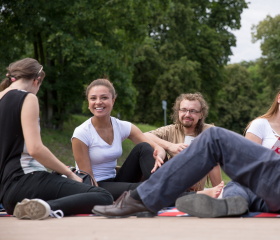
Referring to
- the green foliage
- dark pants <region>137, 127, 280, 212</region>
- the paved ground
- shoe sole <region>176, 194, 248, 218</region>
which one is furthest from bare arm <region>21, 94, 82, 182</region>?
the green foliage

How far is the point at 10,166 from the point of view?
4492 millimetres

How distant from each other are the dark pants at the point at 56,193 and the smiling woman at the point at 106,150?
3.06 feet

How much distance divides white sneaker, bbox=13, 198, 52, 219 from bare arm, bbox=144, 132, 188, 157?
2.07 meters

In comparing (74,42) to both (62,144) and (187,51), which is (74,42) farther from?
(187,51)

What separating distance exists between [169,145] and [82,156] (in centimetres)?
97

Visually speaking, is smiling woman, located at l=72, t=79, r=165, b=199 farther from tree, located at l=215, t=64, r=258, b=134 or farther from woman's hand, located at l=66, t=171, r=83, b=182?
tree, located at l=215, t=64, r=258, b=134

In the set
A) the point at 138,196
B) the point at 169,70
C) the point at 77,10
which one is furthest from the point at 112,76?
the point at 138,196

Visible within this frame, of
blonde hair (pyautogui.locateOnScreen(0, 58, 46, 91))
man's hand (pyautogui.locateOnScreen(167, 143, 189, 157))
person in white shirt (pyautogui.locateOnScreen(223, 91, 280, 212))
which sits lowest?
man's hand (pyautogui.locateOnScreen(167, 143, 189, 157))

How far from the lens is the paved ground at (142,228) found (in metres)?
3.13

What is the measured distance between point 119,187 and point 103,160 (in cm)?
37

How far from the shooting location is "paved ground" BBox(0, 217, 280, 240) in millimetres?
3133

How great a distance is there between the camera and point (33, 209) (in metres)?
4.12

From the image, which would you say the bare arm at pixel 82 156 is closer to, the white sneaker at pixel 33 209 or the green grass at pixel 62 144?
the white sneaker at pixel 33 209

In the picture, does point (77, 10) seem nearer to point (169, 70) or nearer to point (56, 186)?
point (169, 70)
